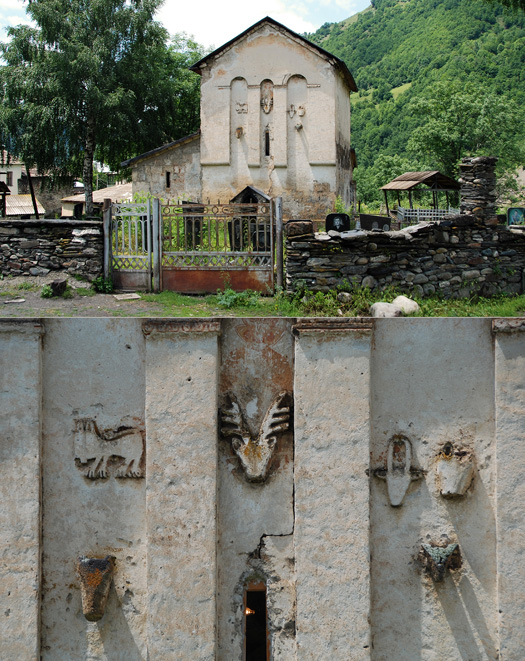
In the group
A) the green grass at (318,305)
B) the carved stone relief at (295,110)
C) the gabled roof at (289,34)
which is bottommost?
the green grass at (318,305)

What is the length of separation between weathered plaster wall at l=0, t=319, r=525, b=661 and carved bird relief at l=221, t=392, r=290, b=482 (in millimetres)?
15

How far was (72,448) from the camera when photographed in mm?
5484

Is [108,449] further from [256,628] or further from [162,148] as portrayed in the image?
[162,148]

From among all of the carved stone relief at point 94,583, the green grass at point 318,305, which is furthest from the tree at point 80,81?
the carved stone relief at point 94,583

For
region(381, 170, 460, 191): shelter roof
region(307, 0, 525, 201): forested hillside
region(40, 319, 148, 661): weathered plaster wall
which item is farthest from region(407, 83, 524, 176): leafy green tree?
region(40, 319, 148, 661): weathered plaster wall

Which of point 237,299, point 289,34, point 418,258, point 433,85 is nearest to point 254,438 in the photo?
point 237,299

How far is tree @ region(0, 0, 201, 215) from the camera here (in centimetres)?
2467

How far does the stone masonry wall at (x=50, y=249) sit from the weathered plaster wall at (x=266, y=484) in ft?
23.1

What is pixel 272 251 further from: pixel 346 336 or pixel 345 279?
pixel 346 336

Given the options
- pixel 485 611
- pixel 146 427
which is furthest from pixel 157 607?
pixel 485 611

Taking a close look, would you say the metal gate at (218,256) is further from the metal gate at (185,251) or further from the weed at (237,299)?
the weed at (237,299)

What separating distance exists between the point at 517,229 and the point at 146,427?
28.1 feet

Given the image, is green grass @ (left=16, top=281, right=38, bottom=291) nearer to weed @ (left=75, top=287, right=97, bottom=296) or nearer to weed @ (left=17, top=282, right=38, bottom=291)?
weed @ (left=17, top=282, right=38, bottom=291)

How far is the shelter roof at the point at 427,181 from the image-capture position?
22323 mm
